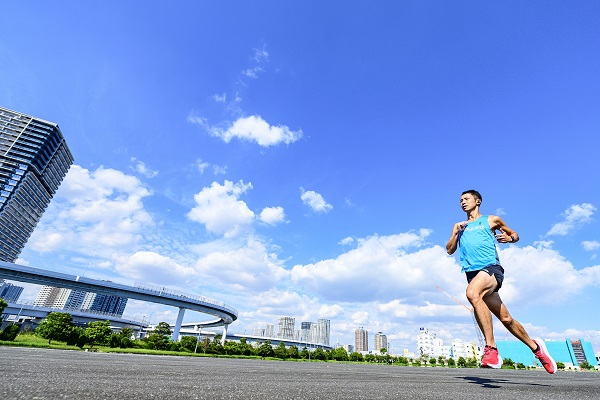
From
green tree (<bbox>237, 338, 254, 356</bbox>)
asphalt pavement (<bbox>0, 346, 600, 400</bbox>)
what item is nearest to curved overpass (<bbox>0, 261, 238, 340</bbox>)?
green tree (<bbox>237, 338, 254, 356</bbox>)

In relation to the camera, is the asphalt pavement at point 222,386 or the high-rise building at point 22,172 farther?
the high-rise building at point 22,172

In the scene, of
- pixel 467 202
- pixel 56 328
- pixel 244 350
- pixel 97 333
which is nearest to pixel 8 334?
pixel 56 328

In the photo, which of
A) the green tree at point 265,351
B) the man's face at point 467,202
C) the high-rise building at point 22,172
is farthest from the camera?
the high-rise building at point 22,172

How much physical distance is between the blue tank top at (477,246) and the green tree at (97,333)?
154ft

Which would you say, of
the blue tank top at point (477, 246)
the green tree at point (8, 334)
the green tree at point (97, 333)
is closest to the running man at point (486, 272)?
the blue tank top at point (477, 246)

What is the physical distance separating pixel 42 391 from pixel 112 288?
66210 mm

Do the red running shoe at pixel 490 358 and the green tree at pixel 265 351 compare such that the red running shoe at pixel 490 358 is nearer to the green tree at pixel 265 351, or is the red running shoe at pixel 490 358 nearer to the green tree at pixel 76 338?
the green tree at pixel 76 338

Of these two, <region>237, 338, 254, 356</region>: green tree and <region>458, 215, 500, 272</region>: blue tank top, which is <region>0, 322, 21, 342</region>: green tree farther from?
<region>458, 215, 500, 272</region>: blue tank top

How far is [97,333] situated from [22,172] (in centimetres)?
9691

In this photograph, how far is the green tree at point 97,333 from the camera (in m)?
37.4

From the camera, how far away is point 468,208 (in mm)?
4328

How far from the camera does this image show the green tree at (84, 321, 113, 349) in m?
37.4

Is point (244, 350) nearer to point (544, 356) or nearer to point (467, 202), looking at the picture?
point (544, 356)

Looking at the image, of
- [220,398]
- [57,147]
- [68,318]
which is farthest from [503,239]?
[57,147]
